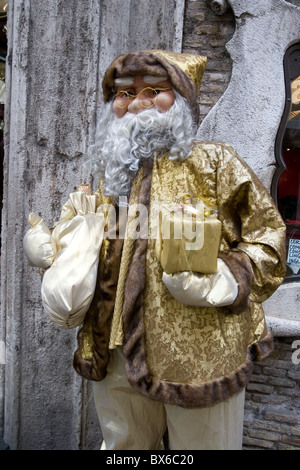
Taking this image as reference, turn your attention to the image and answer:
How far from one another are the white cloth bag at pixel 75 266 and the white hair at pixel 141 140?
0.13m

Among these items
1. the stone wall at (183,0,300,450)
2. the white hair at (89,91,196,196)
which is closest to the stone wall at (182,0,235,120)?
the stone wall at (183,0,300,450)

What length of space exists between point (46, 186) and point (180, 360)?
53.5 inches

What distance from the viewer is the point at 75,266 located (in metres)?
1.70

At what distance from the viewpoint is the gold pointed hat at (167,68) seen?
1.68 m

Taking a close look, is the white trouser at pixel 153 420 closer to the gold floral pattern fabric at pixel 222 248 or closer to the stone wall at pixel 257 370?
the gold floral pattern fabric at pixel 222 248

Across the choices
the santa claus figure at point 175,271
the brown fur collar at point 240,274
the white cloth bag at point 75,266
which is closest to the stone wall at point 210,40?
the santa claus figure at point 175,271

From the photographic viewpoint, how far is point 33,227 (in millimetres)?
1861

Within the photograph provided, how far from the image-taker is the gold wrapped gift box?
4.76ft

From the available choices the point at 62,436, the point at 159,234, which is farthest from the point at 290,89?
the point at 62,436

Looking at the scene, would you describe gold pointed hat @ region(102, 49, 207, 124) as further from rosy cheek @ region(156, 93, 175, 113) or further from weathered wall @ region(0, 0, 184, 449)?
weathered wall @ region(0, 0, 184, 449)

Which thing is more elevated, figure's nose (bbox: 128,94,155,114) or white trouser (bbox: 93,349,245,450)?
figure's nose (bbox: 128,94,155,114)

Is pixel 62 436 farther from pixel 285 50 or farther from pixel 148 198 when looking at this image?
pixel 285 50

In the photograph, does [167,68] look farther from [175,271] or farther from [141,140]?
[175,271]
